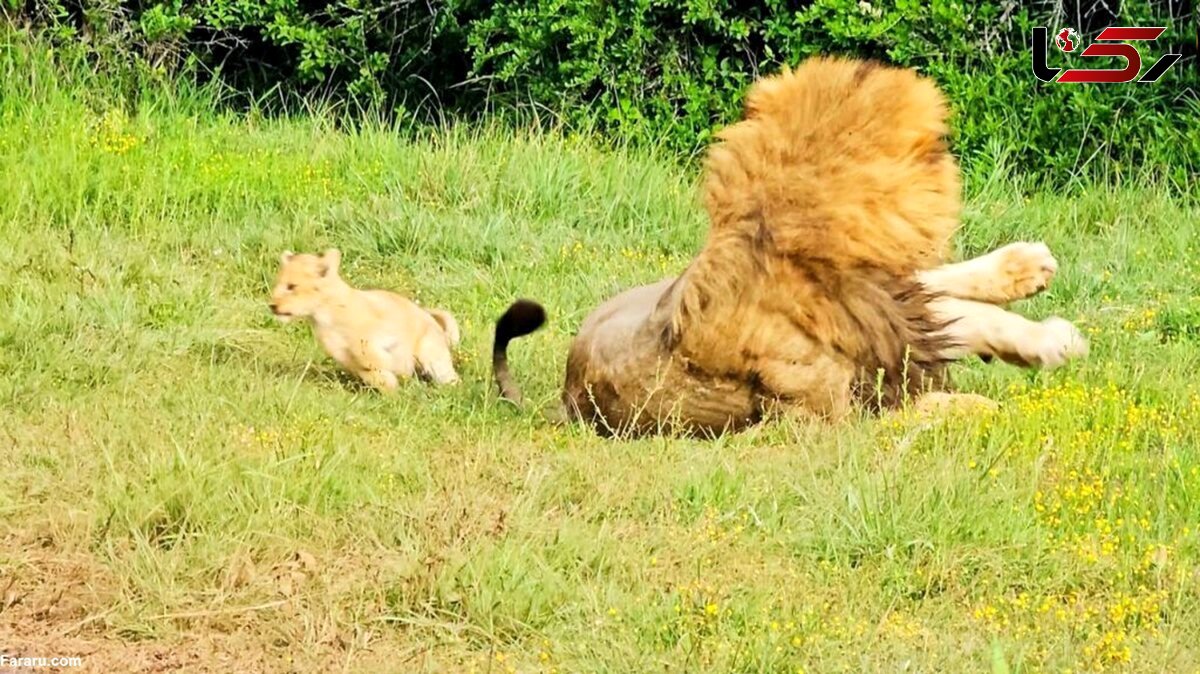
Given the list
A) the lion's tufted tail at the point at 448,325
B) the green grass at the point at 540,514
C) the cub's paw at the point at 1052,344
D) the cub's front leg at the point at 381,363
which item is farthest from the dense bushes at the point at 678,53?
the cub's paw at the point at 1052,344

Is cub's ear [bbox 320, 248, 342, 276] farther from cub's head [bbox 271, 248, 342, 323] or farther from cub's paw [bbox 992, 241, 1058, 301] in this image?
cub's paw [bbox 992, 241, 1058, 301]

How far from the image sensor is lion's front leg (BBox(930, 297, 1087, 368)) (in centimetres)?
493

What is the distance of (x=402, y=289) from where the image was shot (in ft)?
24.1

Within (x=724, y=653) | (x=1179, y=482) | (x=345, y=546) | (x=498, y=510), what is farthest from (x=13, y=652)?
(x=1179, y=482)

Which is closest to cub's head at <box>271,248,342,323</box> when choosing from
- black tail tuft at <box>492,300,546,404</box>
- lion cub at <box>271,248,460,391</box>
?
lion cub at <box>271,248,460,391</box>

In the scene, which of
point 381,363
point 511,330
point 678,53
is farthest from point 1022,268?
point 678,53

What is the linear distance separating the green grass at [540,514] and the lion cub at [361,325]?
14 cm

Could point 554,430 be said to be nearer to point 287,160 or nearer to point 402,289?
point 402,289

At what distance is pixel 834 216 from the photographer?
4.61 m

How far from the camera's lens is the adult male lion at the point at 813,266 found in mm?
→ 4633

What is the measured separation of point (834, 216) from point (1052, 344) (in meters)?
0.90

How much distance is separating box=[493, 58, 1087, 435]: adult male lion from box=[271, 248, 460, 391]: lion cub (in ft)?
4.40

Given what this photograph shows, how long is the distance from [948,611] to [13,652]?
77.2 inches

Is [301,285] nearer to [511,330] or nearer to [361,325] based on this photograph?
[361,325]
